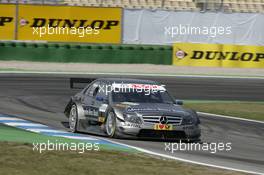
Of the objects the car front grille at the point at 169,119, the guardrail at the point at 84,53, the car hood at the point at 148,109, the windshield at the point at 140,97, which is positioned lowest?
the guardrail at the point at 84,53

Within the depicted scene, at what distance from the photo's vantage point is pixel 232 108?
2261cm

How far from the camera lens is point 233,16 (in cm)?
4244

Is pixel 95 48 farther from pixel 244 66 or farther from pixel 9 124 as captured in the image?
pixel 9 124

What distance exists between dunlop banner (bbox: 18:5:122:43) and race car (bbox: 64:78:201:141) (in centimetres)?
2302

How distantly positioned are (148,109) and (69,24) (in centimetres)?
2595

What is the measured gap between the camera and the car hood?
14719 mm

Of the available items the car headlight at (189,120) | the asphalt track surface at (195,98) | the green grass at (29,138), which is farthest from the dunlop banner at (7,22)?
the car headlight at (189,120)

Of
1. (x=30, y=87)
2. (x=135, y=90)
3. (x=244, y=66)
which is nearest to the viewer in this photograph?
(x=135, y=90)

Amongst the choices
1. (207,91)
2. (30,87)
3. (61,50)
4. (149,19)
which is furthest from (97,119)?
(149,19)

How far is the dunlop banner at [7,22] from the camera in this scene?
38.9m

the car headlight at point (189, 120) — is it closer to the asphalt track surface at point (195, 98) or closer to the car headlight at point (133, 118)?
the asphalt track surface at point (195, 98)

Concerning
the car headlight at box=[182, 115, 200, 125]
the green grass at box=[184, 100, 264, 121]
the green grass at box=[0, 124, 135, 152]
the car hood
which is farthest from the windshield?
the green grass at box=[184, 100, 264, 121]

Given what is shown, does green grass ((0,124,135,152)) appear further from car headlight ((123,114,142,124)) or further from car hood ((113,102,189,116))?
car hood ((113,102,189,116))

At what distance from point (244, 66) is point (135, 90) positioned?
75.8 feet
